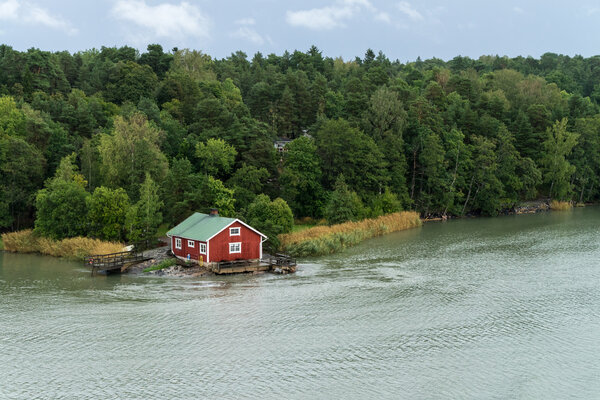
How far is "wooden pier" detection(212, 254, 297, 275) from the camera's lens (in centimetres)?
3988

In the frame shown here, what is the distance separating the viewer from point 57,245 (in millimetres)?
48156

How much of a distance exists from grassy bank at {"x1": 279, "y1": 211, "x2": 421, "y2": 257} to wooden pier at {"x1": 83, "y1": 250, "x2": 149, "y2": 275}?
11.9 m

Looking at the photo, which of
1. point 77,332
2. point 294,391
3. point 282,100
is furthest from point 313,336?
point 282,100

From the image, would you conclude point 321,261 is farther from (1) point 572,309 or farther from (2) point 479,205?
(2) point 479,205

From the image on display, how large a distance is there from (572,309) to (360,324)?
13023 millimetres

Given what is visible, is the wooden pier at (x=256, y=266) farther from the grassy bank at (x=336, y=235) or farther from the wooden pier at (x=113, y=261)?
the wooden pier at (x=113, y=261)

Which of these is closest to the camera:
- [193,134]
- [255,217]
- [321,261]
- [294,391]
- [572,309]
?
[294,391]

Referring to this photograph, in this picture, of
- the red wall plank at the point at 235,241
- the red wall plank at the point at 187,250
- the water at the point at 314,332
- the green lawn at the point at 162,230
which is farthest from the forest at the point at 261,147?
the water at the point at 314,332

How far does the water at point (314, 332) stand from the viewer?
2425 centimetres

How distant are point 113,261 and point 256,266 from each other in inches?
412

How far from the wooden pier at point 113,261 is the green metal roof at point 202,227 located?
3.27m

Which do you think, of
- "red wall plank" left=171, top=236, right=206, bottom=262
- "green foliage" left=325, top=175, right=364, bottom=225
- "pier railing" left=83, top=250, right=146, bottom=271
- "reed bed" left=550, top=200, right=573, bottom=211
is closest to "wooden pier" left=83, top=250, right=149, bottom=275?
"pier railing" left=83, top=250, right=146, bottom=271

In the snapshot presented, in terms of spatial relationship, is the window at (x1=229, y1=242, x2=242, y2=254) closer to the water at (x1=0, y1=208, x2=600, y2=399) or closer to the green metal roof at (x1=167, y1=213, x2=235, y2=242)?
the green metal roof at (x1=167, y1=213, x2=235, y2=242)

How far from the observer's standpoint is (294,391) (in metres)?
23.6
